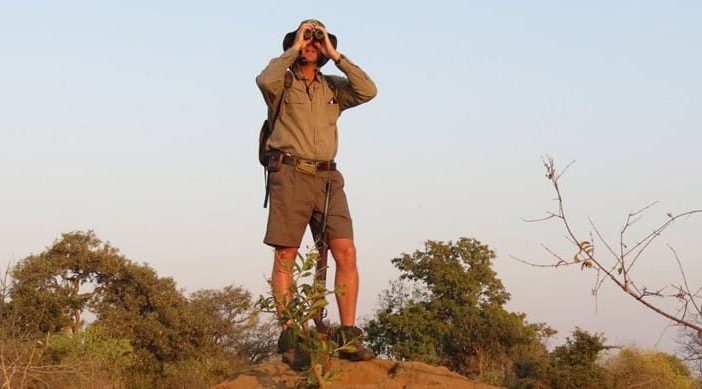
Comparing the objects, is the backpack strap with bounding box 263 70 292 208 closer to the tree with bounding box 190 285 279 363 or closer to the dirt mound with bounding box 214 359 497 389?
the dirt mound with bounding box 214 359 497 389

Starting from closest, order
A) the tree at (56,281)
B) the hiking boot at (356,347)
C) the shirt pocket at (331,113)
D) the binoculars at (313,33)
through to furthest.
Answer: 1. the hiking boot at (356,347)
2. the binoculars at (313,33)
3. the shirt pocket at (331,113)
4. the tree at (56,281)

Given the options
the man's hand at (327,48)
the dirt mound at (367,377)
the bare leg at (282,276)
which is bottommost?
the dirt mound at (367,377)

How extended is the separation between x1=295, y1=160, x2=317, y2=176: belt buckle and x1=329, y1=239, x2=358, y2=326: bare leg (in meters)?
0.50

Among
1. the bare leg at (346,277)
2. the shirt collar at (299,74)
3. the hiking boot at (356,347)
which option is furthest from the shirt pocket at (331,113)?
the hiking boot at (356,347)

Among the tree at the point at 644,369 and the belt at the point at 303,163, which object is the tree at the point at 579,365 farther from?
the belt at the point at 303,163

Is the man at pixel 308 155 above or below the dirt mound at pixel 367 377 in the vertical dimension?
above

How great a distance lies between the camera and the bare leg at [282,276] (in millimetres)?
6352

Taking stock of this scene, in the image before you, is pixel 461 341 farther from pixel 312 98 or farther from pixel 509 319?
pixel 312 98

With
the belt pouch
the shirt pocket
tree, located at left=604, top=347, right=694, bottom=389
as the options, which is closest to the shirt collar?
the shirt pocket

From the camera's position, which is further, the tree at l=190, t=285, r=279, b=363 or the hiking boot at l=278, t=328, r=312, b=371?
the tree at l=190, t=285, r=279, b=363

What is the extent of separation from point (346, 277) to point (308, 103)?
1.24m

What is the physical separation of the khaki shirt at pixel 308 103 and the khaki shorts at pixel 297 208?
0.54 feet

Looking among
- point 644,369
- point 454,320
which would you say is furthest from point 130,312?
point 644,369

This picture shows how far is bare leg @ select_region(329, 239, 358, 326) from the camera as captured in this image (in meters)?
7.41
